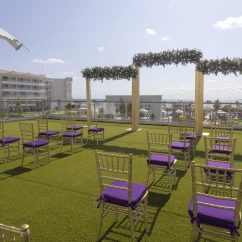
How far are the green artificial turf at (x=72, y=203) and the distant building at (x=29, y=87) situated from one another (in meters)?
50.2

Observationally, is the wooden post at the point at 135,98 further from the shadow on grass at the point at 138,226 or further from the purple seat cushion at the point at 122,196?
the purple seat cushion at the point at 122,196

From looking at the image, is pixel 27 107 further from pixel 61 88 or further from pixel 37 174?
pixel 61 88

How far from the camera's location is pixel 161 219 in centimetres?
286

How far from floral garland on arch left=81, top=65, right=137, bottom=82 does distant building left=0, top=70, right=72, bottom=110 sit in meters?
45.1

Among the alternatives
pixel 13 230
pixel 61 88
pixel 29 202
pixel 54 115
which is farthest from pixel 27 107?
pixel 61 88

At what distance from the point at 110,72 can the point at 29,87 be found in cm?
6983

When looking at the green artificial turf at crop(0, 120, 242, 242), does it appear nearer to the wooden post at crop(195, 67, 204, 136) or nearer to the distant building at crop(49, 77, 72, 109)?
the wooden post at crop(195, 67, 204, 136)

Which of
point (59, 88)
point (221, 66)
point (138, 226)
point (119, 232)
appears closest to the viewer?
point (119, 232)

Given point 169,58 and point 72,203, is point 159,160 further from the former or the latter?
point 169,58

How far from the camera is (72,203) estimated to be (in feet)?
10.8

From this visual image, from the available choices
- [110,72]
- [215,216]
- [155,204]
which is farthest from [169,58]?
[215,216]

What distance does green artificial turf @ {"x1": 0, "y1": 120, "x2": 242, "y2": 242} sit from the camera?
2582mm

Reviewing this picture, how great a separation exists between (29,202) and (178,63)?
22.4 feet

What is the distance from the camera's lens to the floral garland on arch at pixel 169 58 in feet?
25.8
